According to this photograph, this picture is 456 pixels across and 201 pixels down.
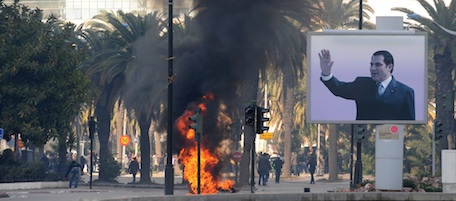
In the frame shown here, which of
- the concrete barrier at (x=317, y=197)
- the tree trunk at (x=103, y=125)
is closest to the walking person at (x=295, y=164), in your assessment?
the tree trunk at (x=103, y=125)

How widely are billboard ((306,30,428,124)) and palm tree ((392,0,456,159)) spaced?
26401mm

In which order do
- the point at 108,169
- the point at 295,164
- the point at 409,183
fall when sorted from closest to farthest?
1. the point at 409,183
2. the point at 108,169
3. the point at 295,164

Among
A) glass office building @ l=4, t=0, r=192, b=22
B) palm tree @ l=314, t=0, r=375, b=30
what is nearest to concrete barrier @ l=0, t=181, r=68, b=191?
palm tree @ l=314, t=0, r=375, b=30

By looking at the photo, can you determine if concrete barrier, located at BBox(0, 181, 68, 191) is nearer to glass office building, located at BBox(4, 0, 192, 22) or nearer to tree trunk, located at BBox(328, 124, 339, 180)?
tree trunk, located at BBox(328, 124, 339, 180)

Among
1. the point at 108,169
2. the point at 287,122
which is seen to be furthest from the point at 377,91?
the point at 287,122

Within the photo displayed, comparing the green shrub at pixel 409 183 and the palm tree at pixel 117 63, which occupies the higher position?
the palm tree at pixel 117 63

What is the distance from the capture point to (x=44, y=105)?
5375 cm

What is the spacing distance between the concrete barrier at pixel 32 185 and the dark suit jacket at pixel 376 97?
51.5ft

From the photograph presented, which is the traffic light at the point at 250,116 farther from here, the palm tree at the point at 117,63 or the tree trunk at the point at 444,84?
the tree trunk at the point at 444,84

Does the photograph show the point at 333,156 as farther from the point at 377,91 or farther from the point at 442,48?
the point at 377,91

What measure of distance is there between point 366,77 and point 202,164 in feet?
22.7

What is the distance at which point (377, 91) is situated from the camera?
39.0 meters

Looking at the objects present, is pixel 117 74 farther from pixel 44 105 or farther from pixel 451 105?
pixel 451 105

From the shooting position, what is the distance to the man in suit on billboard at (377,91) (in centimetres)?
3866
